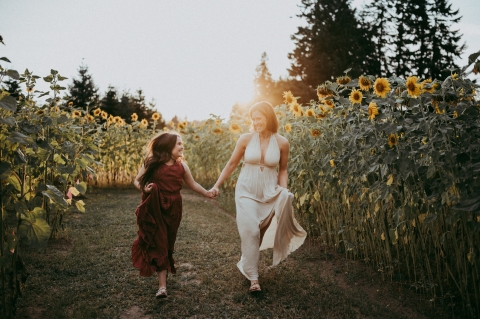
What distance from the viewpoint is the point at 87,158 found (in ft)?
13.8

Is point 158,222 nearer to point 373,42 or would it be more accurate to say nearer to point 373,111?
point 373,111

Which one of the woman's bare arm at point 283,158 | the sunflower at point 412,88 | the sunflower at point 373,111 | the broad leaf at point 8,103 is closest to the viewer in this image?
the broad leaf at point 8,103

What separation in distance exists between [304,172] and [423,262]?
1742 millimetres

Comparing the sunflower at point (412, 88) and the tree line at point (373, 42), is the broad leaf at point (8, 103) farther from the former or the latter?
the tree line at point (373, 42)

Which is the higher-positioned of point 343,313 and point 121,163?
point 121,163

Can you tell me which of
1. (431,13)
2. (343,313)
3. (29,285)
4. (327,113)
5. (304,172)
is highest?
(431,13)

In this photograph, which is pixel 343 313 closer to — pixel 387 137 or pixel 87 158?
pixel 387 137

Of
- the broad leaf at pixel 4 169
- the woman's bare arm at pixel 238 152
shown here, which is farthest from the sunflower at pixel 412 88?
the broad leaf at pixel 4 169

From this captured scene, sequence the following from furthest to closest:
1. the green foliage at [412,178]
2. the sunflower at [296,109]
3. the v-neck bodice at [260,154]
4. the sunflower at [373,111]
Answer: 1. the sunflower at [296,109]
2. the v-neck bodice at [260,154]
3. the sunflower at [373,111]
4. the green foliage at [412,178]

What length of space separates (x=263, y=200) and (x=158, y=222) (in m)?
1.01

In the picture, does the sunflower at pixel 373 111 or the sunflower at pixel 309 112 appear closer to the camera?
the sunflower at pixel 373 111

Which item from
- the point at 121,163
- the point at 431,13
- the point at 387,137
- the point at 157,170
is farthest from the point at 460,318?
the point at 431,13

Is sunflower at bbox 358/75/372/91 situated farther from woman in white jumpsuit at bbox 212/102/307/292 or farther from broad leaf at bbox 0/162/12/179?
broad leaf at bbox 0/162/12/179

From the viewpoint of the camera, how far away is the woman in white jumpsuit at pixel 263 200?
3564 mm
